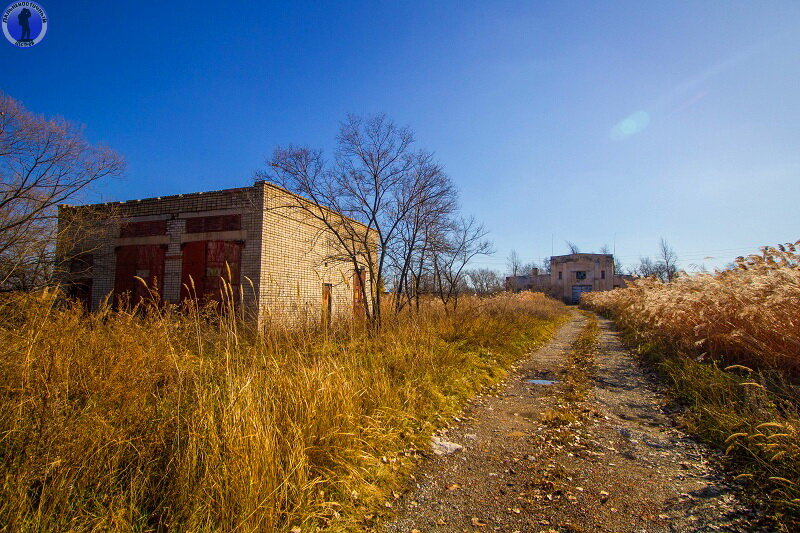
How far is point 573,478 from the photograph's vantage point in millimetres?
3404

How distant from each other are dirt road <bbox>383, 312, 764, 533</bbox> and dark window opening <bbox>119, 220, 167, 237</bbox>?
14.2m

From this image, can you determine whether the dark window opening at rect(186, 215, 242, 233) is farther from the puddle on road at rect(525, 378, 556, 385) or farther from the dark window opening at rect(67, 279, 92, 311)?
the puddle on road at rect(525, 378, 556, 385)

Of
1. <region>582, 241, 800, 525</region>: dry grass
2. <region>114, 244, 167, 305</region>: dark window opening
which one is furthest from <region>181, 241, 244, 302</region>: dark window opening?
<region>582, 241, 800, 525</region>: dry grass

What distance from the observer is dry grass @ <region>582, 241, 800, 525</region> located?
3.15m

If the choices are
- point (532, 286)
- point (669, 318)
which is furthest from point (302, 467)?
point (532, 286)

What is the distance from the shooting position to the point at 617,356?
10.1 metres

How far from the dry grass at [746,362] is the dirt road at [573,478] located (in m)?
0.33

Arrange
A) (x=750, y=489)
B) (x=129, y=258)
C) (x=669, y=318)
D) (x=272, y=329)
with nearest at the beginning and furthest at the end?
(x=750, y=489)
(x=272, y=329)
(x=669, y=318)
(x=129, y=258)

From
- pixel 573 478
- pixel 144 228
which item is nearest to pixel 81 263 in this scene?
pixel 144 228

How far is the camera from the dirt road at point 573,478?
277 centimetres

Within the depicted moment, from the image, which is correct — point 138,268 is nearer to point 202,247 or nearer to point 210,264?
point 202,247

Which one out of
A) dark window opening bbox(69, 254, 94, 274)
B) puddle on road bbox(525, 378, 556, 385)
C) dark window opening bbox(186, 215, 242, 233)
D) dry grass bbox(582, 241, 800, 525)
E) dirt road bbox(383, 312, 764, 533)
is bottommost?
dirt road bbox(383, 312, 764, 533)

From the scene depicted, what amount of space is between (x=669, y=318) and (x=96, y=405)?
10956 mm

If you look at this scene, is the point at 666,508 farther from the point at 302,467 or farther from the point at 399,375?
the point at 399,375
